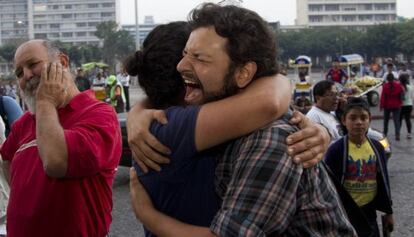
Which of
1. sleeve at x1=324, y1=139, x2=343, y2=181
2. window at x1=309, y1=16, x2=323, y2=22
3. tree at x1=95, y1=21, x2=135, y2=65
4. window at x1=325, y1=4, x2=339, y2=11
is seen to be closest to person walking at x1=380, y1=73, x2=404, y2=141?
sleeve at x1=324, y1=139, x2=343, y2=181

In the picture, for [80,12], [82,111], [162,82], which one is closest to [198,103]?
[162,82]

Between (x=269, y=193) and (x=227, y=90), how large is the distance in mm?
302

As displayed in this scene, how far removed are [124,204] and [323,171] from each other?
5.59 meters

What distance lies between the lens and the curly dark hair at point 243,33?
1462 mm

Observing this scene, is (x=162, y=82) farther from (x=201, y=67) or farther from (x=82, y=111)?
(x=82, y=111)

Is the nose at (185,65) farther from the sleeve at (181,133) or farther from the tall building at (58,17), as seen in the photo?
the tall building at (58,17)

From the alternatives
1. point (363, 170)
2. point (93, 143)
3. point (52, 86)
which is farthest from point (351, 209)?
point (363, 170)

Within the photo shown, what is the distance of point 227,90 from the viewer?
1509 mm

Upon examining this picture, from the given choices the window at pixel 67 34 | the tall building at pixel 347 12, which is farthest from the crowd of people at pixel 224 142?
the window at pixel 67 34

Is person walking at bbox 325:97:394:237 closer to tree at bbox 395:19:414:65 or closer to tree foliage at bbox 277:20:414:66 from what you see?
tree foliage at bbox 277:20:414:66

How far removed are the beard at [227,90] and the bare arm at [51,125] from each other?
2.99ft

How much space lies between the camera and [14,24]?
161 metres

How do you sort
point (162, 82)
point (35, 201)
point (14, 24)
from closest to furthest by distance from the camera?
point (162, 82) < point (35, 201) < point (14, 24)

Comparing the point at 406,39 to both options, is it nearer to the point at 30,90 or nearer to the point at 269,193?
the point at 30,90
